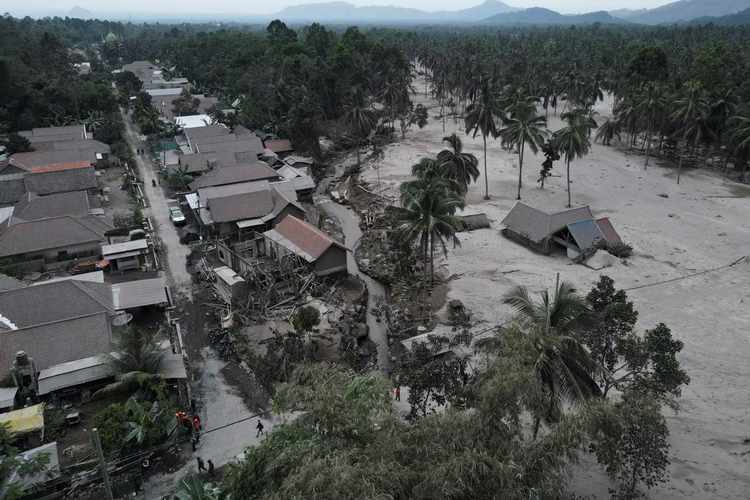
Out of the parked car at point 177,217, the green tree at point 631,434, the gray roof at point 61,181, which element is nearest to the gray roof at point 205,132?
the gray roof at point 61,181

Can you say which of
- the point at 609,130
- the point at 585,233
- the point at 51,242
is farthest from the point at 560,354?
the point at 609,130

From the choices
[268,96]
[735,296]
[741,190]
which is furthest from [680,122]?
[268,96]

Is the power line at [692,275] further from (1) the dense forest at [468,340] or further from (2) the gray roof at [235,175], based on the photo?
(2) the gray roof at [235,175]

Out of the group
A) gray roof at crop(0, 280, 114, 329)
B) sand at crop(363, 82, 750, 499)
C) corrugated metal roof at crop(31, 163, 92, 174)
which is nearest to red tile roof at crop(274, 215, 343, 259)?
sand at crop(363, 82, 750, 499)

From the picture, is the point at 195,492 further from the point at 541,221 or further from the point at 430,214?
the point at 541,221

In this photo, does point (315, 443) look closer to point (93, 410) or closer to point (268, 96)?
point (93, 410)

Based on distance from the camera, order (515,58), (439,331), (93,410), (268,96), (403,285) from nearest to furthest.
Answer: (93,410), (439,331), (403,285), (268,96), (515,58)

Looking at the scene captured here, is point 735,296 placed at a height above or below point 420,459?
below
